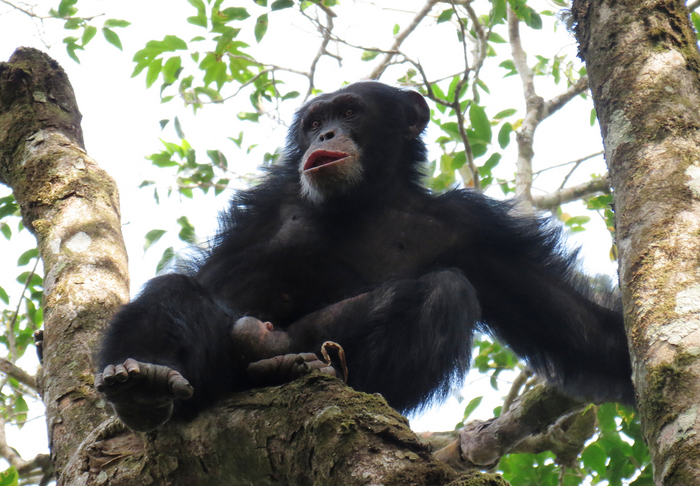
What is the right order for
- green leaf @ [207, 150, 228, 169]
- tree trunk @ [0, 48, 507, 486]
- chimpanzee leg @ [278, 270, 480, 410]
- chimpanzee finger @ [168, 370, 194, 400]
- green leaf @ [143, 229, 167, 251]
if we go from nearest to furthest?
tree trunk @ [0, 48, 507, 486]
chimpanzee finger @ [168, 370, 194, 400]
chimpanzee leg @ [278, 270, 480, 410]
green leaf @ [143, 229, 167, 251]
green leaf @ [207, 150, 228, 169]

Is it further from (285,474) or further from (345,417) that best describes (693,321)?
(285,474)

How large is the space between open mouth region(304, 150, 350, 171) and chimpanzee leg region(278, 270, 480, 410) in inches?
42.3

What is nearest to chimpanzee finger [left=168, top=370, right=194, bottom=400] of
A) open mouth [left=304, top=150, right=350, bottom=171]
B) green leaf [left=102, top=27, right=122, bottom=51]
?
open mouth [left=304, top=150, right=350, bottom=171]

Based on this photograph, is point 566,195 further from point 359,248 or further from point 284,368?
point 284,368

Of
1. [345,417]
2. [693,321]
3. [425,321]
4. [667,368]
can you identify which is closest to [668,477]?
[667,368]

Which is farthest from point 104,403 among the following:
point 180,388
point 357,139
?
point 357,139

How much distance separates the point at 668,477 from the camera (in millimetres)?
1592

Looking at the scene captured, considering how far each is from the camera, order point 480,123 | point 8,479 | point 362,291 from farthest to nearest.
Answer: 1. point 480,123
2. point 8,479
3. point 362,291

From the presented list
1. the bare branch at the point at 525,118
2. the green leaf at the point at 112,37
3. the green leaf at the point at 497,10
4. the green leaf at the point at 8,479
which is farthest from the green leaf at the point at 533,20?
the green leaf at the point at 8,479

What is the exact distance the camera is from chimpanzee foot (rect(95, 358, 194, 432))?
2.38 metres

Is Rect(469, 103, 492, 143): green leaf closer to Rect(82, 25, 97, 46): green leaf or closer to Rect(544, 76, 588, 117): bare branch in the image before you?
Rect(544, 76, 588, 117): bare branch

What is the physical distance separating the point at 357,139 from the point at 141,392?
8.14 ft

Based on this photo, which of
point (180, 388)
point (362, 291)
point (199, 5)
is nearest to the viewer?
point (180, 388)

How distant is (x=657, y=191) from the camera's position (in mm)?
2160
